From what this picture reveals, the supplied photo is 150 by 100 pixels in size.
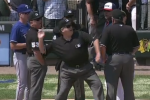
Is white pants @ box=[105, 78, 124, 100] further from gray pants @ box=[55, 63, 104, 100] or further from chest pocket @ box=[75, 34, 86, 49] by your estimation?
chest pocket @ box=[75, 34, 86, 49]

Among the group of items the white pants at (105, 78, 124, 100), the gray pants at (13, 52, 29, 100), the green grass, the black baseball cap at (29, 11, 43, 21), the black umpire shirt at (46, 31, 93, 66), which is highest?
the black baseball cap at (29, 11, 43, 21)

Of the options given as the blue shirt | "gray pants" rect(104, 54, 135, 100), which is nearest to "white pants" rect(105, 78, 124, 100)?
"gray pants" rect(104, 54, 135, 100)

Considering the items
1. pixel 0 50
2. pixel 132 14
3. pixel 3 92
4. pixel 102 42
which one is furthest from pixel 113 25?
pixel 0 50

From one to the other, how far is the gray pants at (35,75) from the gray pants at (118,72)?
3.65 feet

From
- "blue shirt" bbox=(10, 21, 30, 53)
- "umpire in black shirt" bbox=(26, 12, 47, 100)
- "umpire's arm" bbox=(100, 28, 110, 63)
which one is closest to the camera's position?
"umpire's arm" bbox=(100, 28, 110, 63)

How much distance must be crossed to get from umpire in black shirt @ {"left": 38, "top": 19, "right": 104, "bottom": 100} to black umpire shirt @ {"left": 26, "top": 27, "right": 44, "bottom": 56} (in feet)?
0.61

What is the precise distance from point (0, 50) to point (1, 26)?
0.69 metres

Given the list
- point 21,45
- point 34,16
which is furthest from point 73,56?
point 21,45

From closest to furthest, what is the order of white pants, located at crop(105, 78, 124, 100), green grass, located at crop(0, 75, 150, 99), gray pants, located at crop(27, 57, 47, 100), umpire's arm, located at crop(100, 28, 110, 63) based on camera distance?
umpire's arm, located at crop(100, 28, 110, 63) → gray pants, located at crop(27, 57, 47, 100) → white pants, located at crop(105, 78, 124, 100) → green grass, located at crop(0, 75, 150, 99)

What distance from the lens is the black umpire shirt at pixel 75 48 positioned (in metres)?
7.85

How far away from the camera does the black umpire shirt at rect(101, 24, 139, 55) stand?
797 cm

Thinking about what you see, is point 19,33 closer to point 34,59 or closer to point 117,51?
point 34,59

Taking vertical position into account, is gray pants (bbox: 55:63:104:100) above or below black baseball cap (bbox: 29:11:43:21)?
below

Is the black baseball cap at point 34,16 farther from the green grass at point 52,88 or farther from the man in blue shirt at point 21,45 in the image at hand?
the green grass at point 52,88
